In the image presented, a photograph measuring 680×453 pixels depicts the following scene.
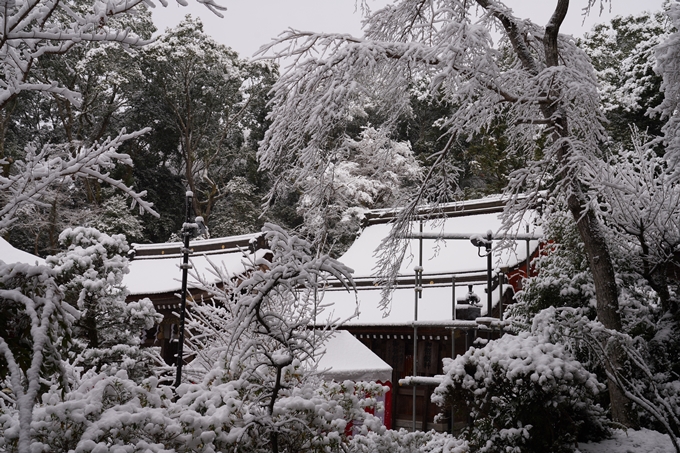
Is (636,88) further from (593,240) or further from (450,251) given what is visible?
(593,240)

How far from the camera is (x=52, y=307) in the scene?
77.7 inches

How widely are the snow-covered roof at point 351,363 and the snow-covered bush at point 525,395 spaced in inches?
185

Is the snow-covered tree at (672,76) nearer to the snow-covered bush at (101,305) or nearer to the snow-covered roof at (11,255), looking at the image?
the snow-covered bush at (101,305)

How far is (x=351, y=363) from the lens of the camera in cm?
953

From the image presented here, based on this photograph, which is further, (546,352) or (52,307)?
(546,352)

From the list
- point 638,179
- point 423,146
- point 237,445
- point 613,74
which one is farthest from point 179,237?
point 237,445

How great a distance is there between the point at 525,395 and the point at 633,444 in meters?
1.06

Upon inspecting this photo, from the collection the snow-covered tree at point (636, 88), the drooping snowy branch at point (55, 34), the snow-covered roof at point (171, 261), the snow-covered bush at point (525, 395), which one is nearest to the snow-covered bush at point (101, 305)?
the snow-covered bush at point (525, 395)

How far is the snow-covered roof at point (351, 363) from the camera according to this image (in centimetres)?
930

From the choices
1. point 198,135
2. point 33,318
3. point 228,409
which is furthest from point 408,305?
point 198,135

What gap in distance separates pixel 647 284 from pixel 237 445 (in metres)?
5.10

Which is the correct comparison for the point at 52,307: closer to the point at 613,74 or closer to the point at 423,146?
the point at 613,74

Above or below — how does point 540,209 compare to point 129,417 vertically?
above

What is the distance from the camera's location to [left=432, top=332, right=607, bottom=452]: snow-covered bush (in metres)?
4.20
